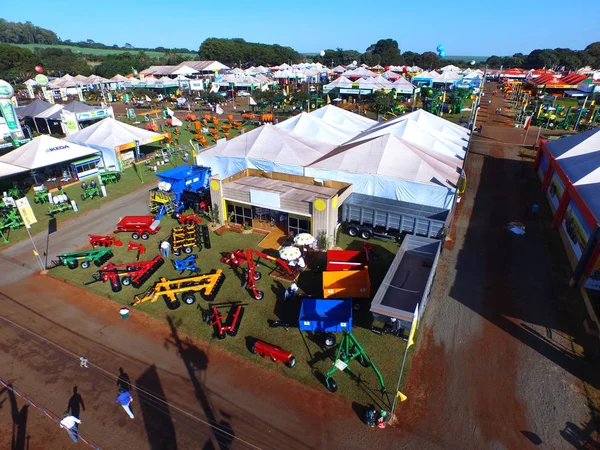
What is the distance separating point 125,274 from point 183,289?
381cm

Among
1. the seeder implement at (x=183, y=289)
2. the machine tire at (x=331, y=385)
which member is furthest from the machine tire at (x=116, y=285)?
the machine tire at (x=331, y=385)

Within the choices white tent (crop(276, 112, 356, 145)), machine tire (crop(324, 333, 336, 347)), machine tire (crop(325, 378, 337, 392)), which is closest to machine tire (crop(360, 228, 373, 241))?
machine tire (crop(324, 333, 336, 347))

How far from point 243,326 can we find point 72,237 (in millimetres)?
15231

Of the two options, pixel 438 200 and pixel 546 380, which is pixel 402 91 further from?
pixel 546 380

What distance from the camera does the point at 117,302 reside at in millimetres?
16375

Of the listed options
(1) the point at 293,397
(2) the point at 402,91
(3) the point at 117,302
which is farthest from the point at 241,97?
(1) the point at 293,397

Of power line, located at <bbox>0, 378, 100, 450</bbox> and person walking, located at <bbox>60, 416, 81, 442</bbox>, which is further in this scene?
power line, located at <bbox>0, 378, 100, 450</bbox>

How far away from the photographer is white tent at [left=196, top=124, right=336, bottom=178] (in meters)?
25.2

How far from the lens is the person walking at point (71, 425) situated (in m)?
10.0

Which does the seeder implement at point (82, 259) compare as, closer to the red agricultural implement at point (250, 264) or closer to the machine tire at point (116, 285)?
the machine tire at point (116, 285)

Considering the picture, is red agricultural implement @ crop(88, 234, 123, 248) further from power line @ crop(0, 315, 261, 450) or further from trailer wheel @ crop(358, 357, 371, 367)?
A: trailer wheel @ crop(358, 357, 371, 367)

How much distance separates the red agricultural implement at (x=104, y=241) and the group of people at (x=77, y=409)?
415 inches

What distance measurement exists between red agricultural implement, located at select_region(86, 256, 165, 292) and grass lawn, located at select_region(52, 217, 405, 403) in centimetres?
32

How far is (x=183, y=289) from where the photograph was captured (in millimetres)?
15867
